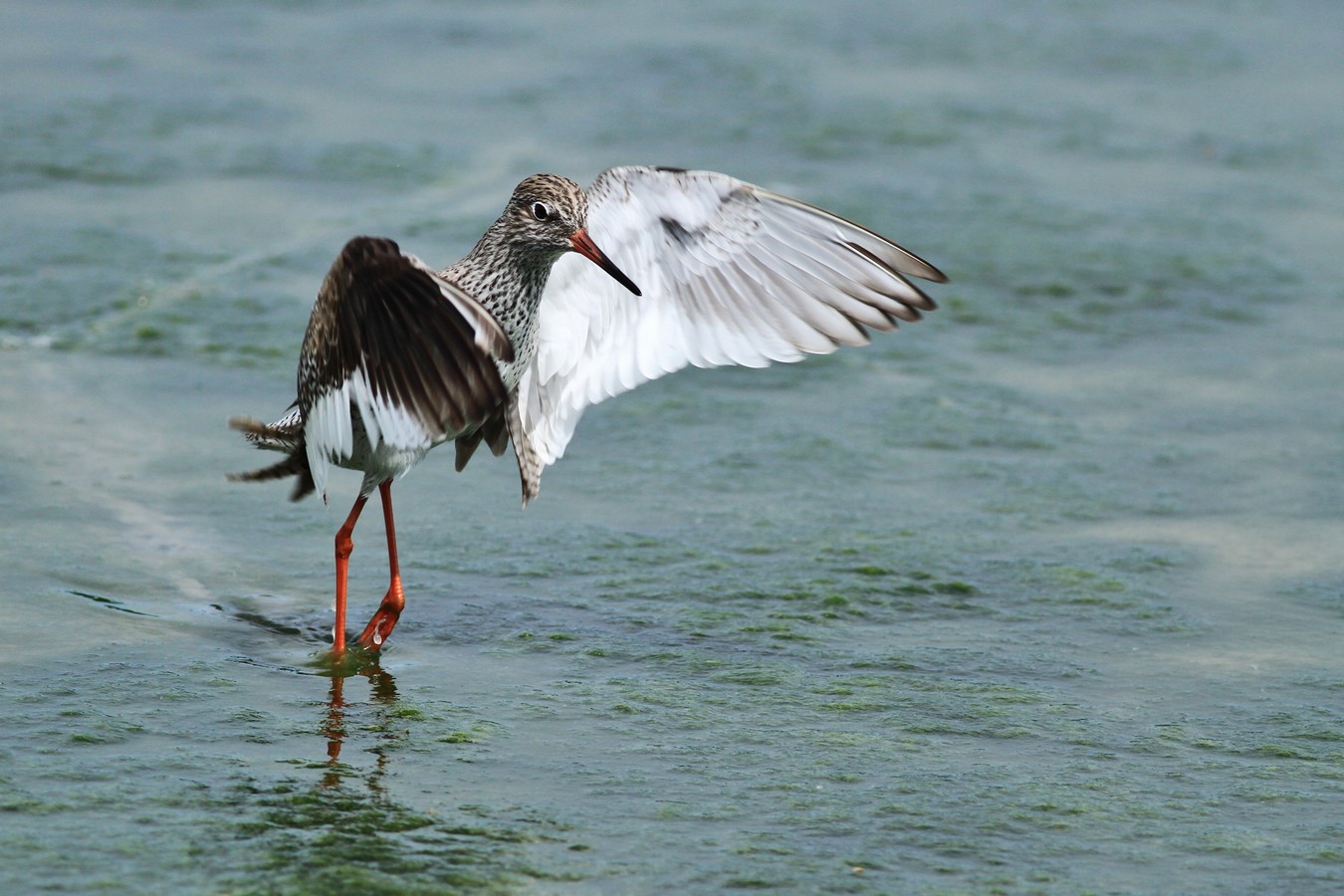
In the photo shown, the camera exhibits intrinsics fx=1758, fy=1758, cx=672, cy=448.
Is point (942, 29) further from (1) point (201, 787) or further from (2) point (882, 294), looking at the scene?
(1) point (201, 787)

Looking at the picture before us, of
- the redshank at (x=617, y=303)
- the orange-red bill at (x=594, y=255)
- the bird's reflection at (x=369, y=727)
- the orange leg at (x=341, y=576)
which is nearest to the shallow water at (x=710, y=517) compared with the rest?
the bird's reflection at (x=369, y=727)

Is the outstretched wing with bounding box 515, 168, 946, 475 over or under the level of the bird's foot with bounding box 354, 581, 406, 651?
over

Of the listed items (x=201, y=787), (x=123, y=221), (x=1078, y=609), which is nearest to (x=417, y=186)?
(x=123, y=221)

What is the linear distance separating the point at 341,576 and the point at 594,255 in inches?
54.6

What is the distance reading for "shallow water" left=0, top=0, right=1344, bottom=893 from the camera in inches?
187

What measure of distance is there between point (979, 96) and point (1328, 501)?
19.7 ft

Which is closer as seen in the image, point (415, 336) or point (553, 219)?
point (415, 336)

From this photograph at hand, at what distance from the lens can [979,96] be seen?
41.8ft

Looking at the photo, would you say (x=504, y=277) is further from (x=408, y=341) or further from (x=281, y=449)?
(x=408, y=341)

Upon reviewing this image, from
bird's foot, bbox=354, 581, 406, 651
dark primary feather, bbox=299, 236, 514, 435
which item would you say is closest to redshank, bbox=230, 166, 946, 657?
bird's foot, bbox=354, 581, 406, 651

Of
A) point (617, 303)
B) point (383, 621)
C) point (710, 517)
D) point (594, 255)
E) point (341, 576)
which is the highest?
point (594, 255)

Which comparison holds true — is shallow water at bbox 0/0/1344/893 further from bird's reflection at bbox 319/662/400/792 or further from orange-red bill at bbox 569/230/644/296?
orange-red bill at bbox 569/230/644/296

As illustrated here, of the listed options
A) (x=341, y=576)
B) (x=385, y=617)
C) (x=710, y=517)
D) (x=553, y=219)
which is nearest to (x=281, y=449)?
(x=341, y=576)

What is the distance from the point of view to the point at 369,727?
525 centimetres
